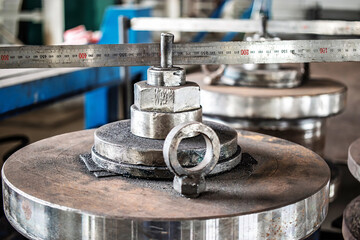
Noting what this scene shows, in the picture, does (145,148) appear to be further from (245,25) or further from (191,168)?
(245,25)

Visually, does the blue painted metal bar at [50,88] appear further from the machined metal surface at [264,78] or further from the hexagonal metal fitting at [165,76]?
the hexagonal metal fitting at [165,76]

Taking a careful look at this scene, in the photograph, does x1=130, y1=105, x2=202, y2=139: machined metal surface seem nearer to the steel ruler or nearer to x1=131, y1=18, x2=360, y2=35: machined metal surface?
the steel ruler

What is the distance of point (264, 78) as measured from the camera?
2332 mm

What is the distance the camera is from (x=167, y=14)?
31.9 feet

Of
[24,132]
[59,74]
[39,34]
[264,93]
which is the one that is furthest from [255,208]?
[39,34]

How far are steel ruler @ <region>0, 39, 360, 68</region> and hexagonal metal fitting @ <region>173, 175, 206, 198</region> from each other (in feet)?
1.23

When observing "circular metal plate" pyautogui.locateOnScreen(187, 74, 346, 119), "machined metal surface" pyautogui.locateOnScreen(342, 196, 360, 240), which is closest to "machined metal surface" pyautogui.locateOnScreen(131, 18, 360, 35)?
"circular metal plate" pyautogui.locateOnScreen(187, 74, 346, 119)

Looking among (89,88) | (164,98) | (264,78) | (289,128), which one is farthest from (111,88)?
(164,98)

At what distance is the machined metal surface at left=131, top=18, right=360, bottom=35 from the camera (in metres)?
2.46

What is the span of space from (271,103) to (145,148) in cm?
98

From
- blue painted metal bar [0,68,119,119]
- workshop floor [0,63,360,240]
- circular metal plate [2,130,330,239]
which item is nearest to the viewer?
circular metal plate [2,130,330,239]

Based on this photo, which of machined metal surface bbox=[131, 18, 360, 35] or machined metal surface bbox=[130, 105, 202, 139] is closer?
machined metal surface bbox=[130, 105, 202, 139]

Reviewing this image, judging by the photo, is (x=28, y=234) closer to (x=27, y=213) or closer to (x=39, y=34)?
(x=27, y=213)

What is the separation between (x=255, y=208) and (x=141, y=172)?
29 centimetres
